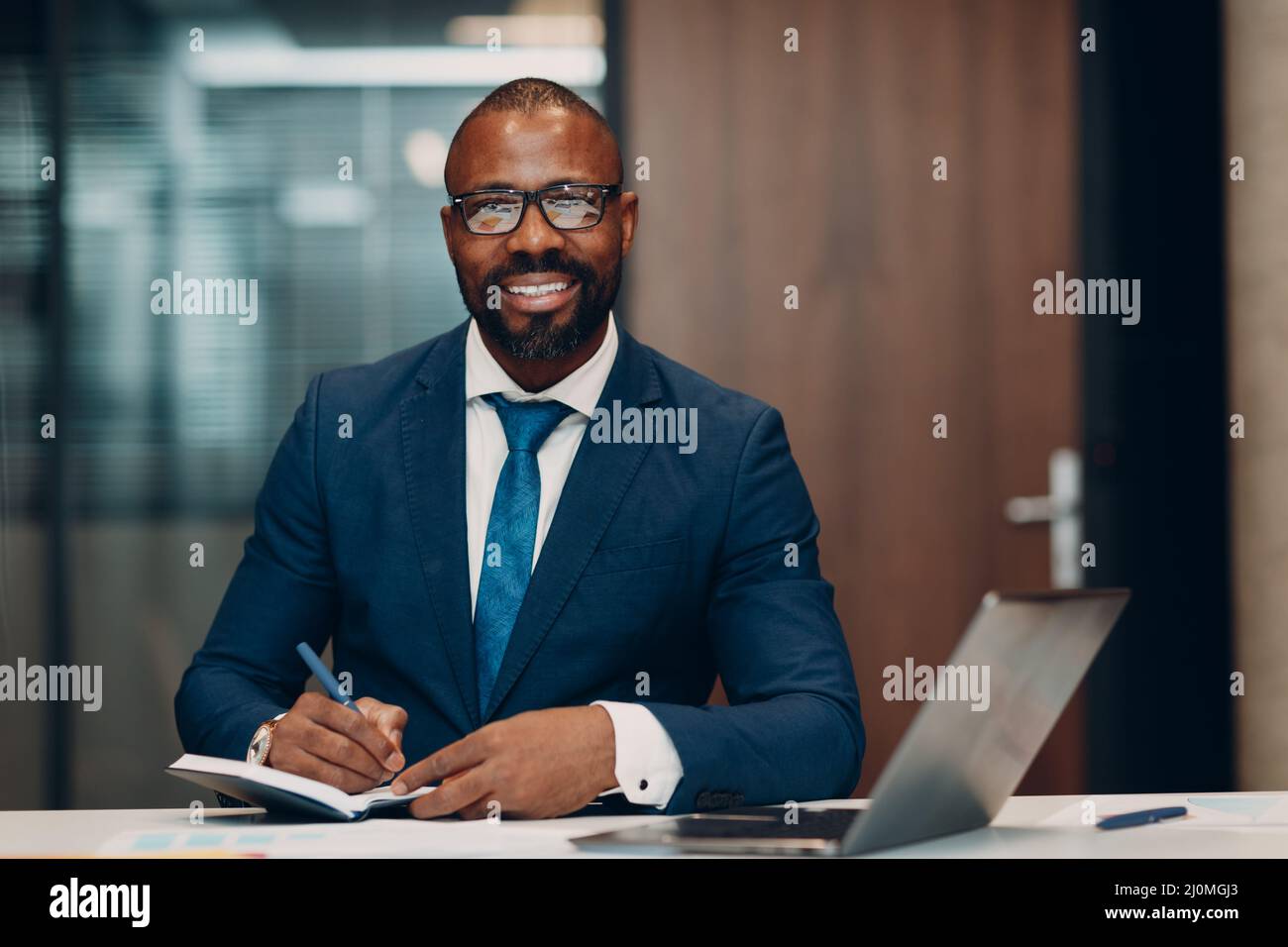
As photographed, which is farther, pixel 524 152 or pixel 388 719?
pixel 524 152

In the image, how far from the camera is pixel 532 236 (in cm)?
189

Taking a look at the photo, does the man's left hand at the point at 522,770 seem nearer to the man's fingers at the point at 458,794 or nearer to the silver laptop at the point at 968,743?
the man's fingers at the point at 458,794

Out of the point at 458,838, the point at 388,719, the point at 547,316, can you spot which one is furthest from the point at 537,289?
the point at 458,838

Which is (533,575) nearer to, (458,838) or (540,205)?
(540,205)

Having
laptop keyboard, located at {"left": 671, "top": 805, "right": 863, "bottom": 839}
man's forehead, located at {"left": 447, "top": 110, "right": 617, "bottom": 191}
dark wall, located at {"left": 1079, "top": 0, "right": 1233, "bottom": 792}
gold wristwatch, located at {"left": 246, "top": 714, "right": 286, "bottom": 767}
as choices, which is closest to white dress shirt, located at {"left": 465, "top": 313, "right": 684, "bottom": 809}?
man's forehead, located at {"left": 447, "top": 110, "right": 617, "bottom": 191}

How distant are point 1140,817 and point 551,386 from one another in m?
1.04

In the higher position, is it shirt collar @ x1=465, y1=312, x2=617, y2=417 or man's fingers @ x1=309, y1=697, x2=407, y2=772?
shirt collar @ x1=465, y1=312, x2=617, y2=417

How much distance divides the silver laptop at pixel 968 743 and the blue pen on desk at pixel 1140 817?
105 millimetres

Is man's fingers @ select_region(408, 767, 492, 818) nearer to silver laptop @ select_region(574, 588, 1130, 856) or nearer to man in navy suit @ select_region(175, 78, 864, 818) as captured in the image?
silver laptop @ select_region(574, 588, 1130, 856)

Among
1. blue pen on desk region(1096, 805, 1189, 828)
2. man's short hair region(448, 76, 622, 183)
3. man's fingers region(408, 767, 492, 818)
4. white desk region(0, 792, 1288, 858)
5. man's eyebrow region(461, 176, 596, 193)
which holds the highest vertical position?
man's short hair region(448, 76, 622, 183)

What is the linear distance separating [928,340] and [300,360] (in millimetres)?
1514

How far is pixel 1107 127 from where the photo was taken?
3.25 meters

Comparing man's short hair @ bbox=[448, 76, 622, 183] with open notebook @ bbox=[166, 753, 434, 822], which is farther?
man's short hair @ bbox=[448, 76, 622, 183]

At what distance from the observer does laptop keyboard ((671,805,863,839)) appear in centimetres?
113
